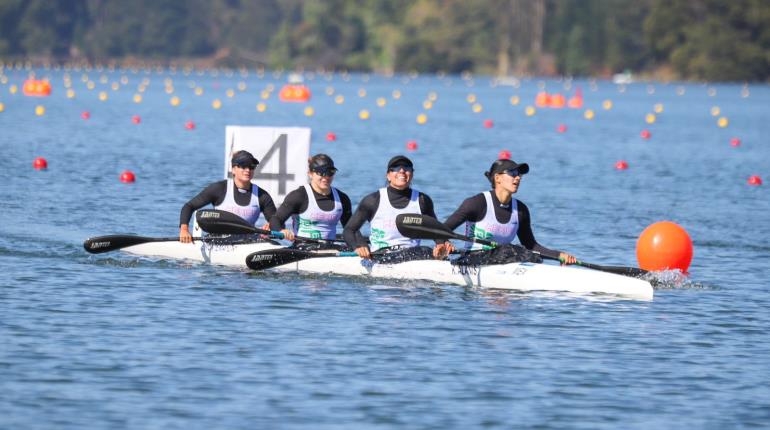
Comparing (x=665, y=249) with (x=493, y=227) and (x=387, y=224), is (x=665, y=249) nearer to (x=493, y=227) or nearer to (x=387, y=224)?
(x=493, y=227)

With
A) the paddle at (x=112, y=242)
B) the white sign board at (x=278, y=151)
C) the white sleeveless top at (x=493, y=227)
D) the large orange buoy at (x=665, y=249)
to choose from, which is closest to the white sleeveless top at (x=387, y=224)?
the white sleeveless top at (x=493, y=227)

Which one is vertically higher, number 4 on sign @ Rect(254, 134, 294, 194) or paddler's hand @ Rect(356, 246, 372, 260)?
number 4 on sign @ Rect(254, 134, 294, 194)

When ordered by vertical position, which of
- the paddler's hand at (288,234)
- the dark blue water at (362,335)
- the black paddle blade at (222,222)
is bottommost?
the dark blue water at (362,335)

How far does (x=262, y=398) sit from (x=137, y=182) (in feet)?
69.7

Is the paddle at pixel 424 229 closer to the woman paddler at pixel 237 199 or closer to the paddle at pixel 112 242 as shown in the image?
the woman paddler at pixel 237 199

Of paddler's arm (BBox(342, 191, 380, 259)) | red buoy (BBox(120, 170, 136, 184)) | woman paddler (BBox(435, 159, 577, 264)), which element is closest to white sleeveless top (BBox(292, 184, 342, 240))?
paddler's arm (BBox(342, 191, 380, 259))

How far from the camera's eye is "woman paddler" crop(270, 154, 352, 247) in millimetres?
20125

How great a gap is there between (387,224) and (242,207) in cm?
242

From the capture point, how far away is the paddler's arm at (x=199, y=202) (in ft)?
67.6

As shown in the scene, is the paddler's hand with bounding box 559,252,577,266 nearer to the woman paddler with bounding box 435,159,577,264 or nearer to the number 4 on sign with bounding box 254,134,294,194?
the woman paddler with bounding box 435,159,577,264

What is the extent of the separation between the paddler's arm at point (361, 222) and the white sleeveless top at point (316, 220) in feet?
2.87

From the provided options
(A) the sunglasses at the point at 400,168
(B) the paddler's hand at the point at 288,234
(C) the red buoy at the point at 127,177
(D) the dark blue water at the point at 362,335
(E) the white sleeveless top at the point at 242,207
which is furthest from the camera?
(C) the red buoy at the point at 127,177

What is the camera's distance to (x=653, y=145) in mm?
54750

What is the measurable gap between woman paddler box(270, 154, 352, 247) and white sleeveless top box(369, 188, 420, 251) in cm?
78
